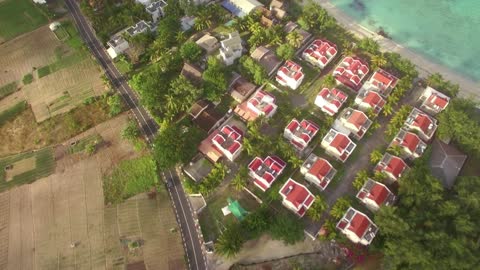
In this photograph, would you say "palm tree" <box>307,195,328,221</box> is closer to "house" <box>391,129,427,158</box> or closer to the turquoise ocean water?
"house" <box>391,129,427,158</box>

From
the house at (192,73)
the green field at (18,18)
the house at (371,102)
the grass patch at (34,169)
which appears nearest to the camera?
the grass patch at (34,169)

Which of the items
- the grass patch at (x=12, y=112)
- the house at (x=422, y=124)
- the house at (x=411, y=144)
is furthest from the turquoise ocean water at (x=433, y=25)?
the grass patch at (x=12, y=112)

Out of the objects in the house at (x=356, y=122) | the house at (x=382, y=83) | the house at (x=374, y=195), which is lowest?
the house at (x=374, y=195)

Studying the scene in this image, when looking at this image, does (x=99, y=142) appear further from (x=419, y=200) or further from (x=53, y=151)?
(x=419, y=200)

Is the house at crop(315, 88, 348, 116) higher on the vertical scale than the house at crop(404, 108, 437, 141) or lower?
lower

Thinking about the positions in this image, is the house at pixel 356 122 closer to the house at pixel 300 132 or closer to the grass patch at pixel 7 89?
the house at pixel 300 132

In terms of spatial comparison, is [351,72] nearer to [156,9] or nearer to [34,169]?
[156,9]

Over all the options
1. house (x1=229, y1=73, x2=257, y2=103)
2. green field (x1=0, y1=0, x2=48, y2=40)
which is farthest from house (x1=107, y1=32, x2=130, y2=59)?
house (x1=229, y1=73, x2=257, y2=103)
